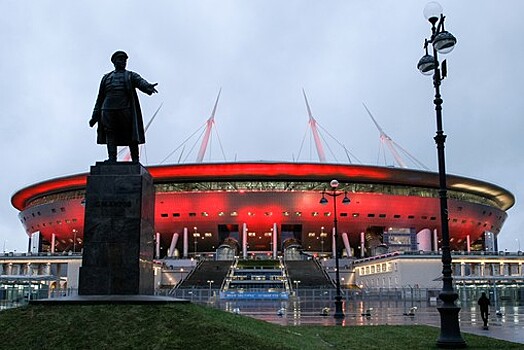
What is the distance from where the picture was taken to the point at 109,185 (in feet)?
43.3

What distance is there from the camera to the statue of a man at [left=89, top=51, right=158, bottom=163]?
1401 cm

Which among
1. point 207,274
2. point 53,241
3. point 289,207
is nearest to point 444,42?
point 207,274

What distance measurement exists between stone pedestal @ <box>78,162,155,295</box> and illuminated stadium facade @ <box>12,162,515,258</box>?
64178mm

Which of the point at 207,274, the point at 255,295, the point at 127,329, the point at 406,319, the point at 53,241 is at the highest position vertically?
the point at 53,241

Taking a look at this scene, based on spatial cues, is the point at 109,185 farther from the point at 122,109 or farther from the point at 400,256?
the point at 400,256

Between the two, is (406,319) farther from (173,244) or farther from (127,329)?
(173,244)

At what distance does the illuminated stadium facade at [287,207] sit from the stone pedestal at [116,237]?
211 ft

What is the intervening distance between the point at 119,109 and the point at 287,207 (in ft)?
224

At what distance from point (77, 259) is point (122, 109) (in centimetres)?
5909

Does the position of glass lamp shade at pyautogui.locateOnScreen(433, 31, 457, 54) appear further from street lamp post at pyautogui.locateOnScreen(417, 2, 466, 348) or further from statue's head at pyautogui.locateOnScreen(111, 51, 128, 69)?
statue's head at pyautogui.locateOnScreen(111, 51, 128, 69)

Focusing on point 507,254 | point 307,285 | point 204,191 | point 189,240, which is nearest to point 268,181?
point 204,191

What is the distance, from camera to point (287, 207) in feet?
268

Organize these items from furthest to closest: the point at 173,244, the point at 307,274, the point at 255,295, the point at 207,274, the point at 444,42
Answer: the point at 173,244 → the point at 207,274 → the point at 307,274 → the point at 255,295 → the point at 444,42

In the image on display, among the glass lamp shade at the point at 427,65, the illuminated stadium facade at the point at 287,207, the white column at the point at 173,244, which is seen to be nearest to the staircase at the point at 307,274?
the illuminated stadium facade at the point at 287,207
